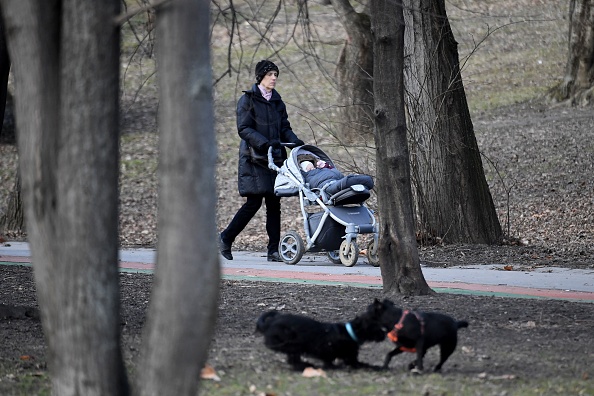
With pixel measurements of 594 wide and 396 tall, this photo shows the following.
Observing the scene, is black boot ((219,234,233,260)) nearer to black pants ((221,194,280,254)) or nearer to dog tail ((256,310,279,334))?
black pants ((221,194,280,254))

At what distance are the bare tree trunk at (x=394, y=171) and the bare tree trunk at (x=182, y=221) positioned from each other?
4623 mm

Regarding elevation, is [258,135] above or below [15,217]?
above

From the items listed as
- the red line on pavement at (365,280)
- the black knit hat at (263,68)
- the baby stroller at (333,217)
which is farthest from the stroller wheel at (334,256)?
the black knit hat at (263,68)

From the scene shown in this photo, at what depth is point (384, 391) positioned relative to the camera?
5207mm

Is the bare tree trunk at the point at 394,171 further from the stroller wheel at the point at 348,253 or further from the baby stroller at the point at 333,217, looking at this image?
the stroller wheel at the point at 348,253

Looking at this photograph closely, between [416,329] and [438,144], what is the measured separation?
7.71 m

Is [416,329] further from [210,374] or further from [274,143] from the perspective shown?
[274,143]

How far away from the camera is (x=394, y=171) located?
8.45m

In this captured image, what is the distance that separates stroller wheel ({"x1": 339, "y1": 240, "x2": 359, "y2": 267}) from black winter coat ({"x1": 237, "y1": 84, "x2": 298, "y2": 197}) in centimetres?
114

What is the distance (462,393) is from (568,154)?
16.2 metres

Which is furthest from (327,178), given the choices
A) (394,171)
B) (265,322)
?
(265,322)

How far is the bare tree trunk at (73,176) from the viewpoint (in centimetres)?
412

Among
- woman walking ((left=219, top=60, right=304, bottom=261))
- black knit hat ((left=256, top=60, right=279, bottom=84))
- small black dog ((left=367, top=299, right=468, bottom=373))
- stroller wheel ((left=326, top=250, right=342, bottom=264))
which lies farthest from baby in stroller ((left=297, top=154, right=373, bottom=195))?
small black dog ((left=367, top=299, right=468, bottom=373))

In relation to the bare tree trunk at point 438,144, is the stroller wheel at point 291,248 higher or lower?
lower
